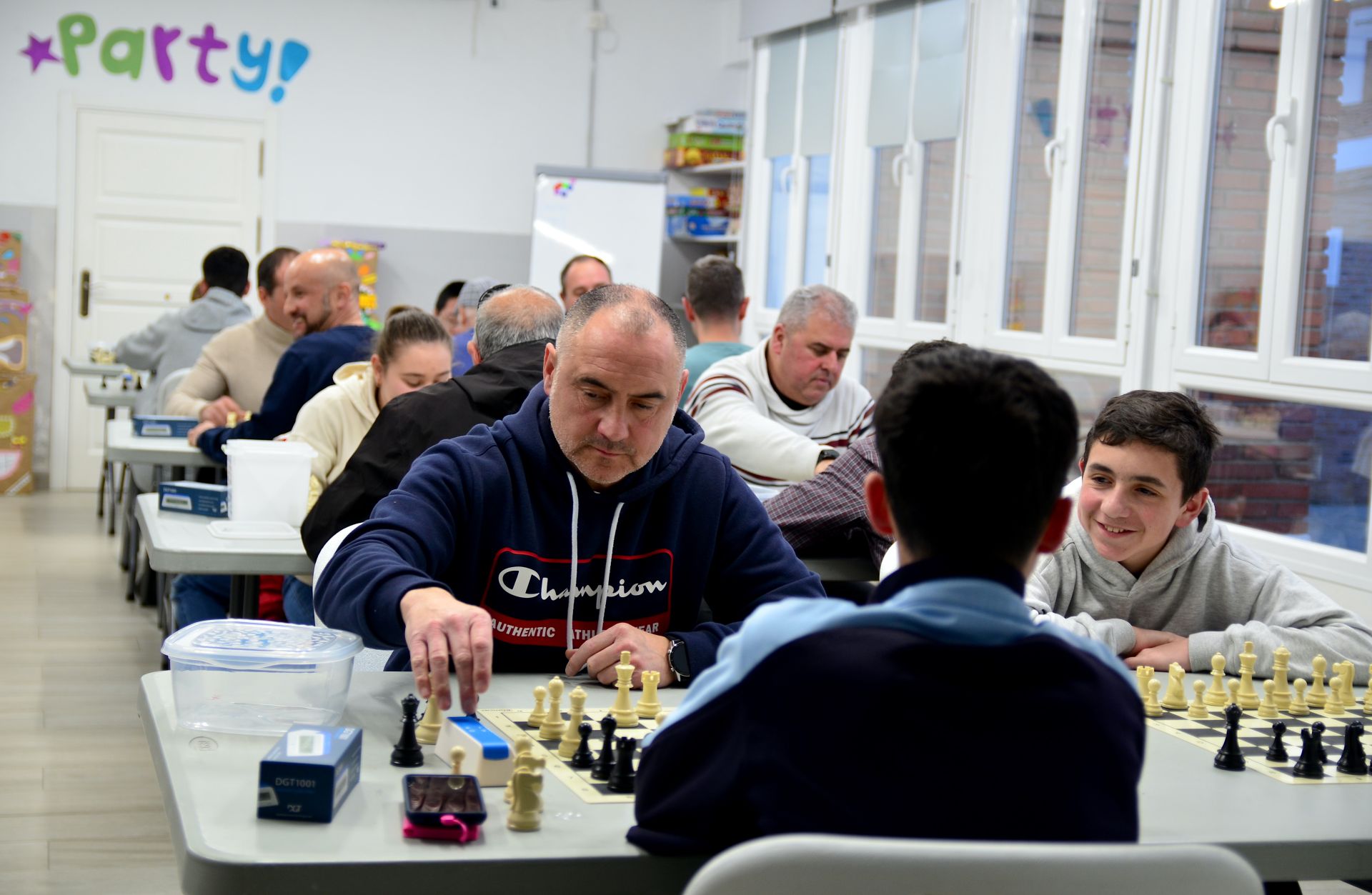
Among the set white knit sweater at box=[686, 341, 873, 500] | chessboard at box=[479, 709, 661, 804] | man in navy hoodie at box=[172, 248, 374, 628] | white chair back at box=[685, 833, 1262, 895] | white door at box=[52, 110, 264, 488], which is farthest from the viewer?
white door at box=[52, 110, 264, 488]

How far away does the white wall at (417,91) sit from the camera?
27.6 ft

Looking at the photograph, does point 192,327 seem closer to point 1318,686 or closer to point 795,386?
point 795,386

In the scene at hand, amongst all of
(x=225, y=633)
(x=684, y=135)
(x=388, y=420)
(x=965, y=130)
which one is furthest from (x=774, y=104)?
(x=225, y=633)

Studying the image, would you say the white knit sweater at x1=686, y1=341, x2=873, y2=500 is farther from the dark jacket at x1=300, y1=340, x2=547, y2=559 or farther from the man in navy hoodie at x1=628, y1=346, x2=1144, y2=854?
the man in navy hoodie at x1=628, y1=346, x2=1144, y2=854

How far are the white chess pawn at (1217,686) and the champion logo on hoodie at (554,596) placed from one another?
0.81 m

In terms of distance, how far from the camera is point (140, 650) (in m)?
4.92

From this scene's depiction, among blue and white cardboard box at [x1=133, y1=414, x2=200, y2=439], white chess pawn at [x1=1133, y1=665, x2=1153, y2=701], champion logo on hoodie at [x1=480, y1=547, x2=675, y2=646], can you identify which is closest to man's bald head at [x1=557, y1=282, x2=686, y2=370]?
champion logo on hoodie at [x1=480, y1=547, x2=675, y2=646]

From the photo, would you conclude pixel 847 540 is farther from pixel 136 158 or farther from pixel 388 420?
pixel 136 158

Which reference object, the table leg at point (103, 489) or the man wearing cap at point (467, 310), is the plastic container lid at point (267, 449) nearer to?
the man wearing cap at point (467, 310)

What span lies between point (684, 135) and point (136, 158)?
354 cm

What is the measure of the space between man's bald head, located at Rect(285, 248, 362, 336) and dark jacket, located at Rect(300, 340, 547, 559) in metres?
1.92

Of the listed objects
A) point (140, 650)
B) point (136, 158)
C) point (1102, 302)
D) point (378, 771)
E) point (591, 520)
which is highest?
point (136, 158)

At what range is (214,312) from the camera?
21.0ft

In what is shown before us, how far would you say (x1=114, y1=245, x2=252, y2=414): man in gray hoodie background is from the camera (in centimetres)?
630
